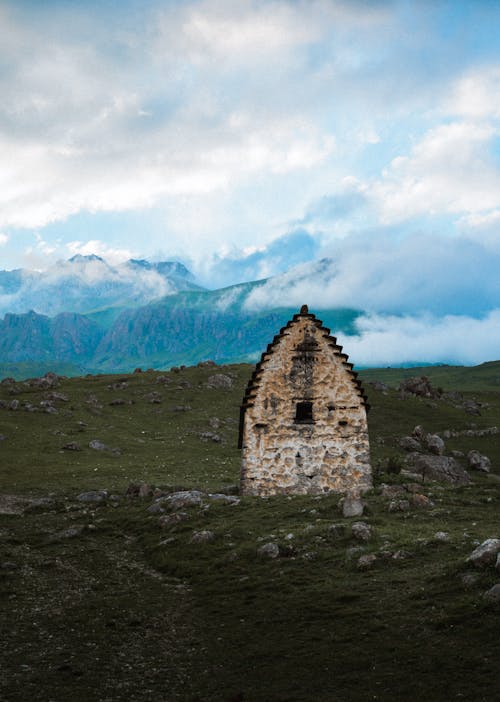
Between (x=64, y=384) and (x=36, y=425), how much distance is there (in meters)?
27.7

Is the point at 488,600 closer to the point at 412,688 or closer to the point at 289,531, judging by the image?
the point at 412,688

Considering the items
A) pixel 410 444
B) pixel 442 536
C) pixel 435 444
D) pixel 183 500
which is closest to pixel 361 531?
pixel 442 536

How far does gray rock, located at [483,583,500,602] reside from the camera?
14.7 meters

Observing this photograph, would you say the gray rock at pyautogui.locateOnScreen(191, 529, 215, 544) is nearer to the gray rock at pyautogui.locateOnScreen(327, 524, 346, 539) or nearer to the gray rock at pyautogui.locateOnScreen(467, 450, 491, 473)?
the gray rock at pyautogui.locateOnScreen(327, 524, 346, 539)

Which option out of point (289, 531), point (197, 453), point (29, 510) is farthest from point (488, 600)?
point (197, 453)

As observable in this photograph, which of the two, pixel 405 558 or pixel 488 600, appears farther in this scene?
pixel 405 558

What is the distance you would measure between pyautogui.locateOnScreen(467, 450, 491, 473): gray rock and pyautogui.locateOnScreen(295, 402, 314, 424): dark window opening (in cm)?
3068

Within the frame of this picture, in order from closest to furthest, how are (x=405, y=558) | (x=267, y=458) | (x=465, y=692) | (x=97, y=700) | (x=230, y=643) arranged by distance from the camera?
(x=465, y=692) < (x=97, y=700) < (x=230, y=643) < (x=405, y=558) < (x=267, y=458)

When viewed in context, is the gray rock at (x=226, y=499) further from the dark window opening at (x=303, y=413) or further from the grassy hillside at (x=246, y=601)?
the dark window opening at (x=303, y=413)

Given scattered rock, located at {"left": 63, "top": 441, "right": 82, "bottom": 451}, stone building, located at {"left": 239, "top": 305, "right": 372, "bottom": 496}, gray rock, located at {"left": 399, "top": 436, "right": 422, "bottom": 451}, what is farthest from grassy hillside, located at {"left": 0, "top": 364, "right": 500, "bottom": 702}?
gray rock, located at {"left": 399, "top": 436, "right": 422, "bottom": 451}

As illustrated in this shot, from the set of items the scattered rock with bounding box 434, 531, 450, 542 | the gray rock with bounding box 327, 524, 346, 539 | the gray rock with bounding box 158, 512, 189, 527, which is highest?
the scattered rock with bounding box 434, 531, 450, 542

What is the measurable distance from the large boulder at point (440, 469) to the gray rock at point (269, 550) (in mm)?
26313

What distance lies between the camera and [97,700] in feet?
43.5

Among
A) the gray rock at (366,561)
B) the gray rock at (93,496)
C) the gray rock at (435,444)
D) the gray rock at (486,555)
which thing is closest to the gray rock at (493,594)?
the gray rock at (486,555)
